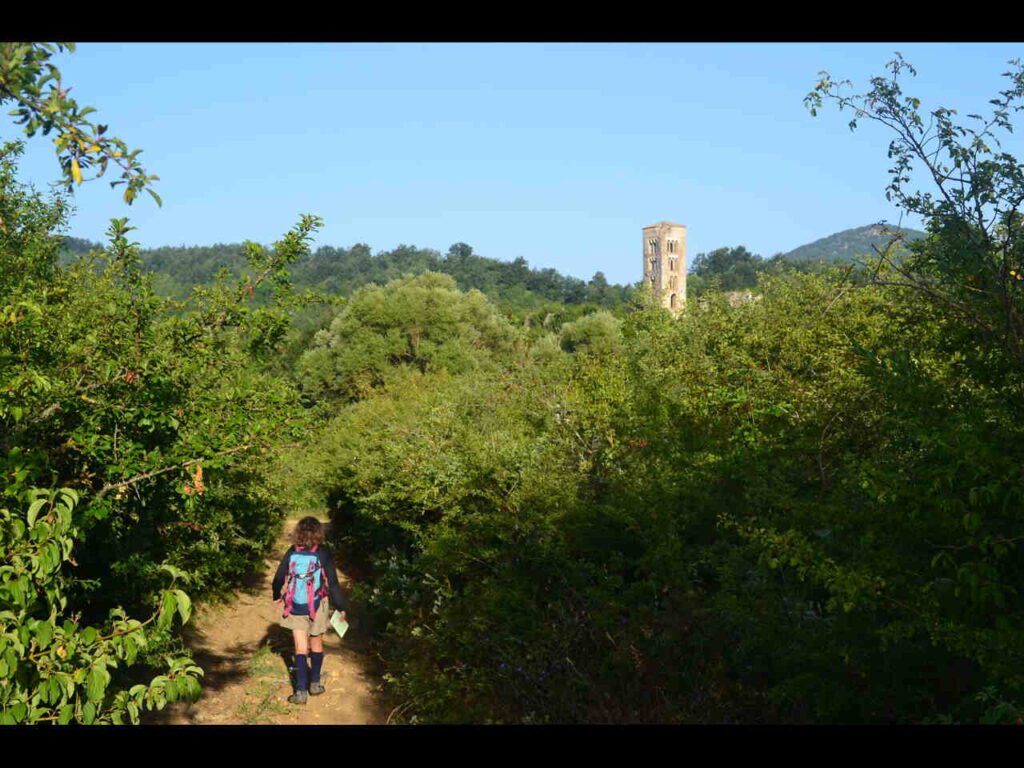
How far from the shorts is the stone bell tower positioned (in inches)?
3288

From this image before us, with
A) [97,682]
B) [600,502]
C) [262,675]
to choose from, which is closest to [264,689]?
[262,675]

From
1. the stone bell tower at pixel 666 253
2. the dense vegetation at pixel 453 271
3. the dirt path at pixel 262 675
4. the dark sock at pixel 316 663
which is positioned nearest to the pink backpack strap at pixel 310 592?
the dark sock at pixel 316 663

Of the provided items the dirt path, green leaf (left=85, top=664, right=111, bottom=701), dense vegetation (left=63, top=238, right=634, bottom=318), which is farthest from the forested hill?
green leaf (left=85, top=664, right=111, bottom=701)

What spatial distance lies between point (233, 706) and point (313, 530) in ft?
7.74

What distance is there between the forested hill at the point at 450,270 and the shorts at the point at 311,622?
68449 millimetres

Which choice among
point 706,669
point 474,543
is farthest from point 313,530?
point 706,669

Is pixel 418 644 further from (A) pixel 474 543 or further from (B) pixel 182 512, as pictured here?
(B) pixel 182 512

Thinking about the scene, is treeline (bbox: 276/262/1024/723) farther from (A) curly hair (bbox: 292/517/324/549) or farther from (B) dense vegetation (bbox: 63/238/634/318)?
(B) dense vegetation (bbox: 63/238/634/318)

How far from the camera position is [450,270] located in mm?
107750

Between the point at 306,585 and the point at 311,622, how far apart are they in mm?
429

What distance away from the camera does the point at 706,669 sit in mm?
7094

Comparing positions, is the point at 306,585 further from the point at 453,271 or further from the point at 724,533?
the point at 453,271

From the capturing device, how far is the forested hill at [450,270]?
82.6 meters

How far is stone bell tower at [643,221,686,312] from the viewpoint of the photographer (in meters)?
91.9
